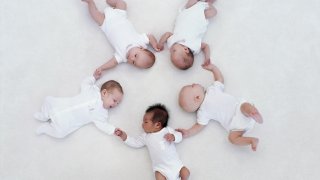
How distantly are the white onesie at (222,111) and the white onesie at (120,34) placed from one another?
0.33 m

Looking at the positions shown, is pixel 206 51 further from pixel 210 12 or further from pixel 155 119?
pixel 155 119

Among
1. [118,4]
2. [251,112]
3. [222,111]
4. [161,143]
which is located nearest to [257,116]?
[251,112]

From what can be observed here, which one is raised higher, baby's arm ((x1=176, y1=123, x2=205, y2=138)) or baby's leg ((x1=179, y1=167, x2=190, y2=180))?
baby's arm ((x1=176, y1=123, x2=205, y2=138))

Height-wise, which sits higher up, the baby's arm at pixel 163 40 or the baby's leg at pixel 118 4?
the baby's leg at pixel 118 4

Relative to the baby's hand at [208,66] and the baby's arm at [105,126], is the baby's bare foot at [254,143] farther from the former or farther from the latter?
the baby's arm at [105,126]

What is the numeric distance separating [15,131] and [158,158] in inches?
21.8

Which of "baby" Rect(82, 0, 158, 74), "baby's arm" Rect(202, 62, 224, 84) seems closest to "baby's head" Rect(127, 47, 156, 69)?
"baby" Rect(82, 0, 158, 74)

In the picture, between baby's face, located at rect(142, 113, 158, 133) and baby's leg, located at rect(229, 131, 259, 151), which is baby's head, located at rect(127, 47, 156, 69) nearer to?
baby's face, located at rect(142, 113, 158, 133)

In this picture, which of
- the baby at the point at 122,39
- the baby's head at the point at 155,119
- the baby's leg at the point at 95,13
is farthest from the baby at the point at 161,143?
the baby's leg at the point at 95,13

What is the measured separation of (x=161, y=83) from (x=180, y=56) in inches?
5.3

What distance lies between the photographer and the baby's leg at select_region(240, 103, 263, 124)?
152 centimetres

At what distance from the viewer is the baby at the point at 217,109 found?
1576mm

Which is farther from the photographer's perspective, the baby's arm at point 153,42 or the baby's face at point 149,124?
the baby's arm at point 153,42

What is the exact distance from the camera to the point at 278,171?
5.23 ft
